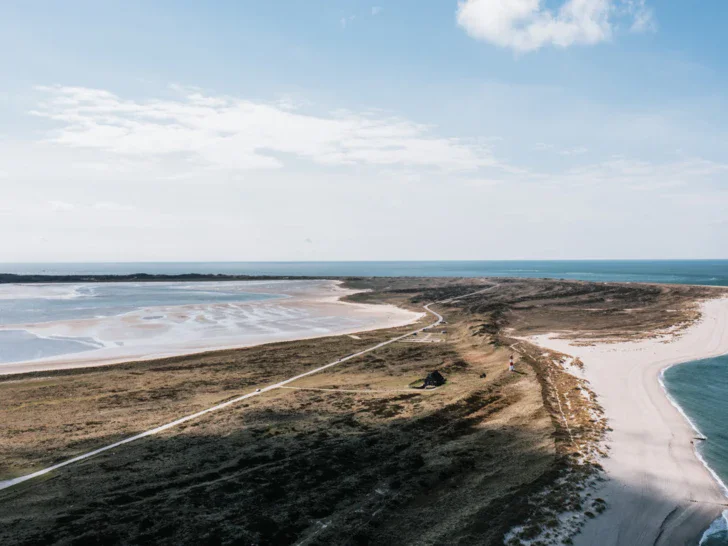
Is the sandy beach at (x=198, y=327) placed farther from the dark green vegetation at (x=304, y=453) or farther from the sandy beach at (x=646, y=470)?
the sandy beach at (x=646, y=470)

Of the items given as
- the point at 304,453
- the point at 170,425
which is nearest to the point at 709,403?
the point at 304,453

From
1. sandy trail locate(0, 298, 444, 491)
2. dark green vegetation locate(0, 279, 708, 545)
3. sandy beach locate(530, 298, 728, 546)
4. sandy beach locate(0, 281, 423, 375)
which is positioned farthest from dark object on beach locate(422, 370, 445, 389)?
sandy beach locate(0, 281, 423, 375)

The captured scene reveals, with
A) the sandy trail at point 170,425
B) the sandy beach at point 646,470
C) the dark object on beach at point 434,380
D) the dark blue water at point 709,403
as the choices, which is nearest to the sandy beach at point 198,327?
the sandy trail at point 170,425

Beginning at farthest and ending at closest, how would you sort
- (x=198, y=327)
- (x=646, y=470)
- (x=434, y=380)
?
(x=198, y=327) → (x=434, y=380) → (x=646, y=470)

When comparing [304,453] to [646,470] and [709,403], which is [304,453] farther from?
[709,403]

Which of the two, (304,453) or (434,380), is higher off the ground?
(434,380)

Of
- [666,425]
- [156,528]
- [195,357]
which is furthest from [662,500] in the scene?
[195,357]

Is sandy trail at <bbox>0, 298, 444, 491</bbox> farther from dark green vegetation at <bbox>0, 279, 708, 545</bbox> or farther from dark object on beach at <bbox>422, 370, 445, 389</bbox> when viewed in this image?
dark object on beach at <bbox>422, 370, 445, 389</bbox>

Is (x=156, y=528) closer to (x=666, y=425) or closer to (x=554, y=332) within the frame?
(x=666, y=425)
